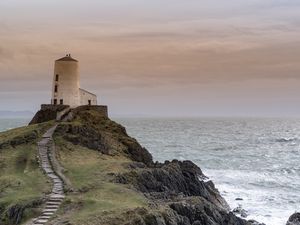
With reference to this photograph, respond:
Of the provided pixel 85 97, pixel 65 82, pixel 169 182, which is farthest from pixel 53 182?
pixel 85 97

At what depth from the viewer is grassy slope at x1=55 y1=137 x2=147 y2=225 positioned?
29.7 meters

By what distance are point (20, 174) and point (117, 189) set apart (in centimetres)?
1009

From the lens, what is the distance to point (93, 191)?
1387 inches

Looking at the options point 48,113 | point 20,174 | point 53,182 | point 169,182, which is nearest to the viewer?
point 53,182

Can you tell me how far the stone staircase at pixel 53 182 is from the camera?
30219 millimetres

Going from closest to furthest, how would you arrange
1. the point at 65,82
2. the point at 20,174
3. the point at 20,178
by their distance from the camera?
1. the point at 20,178
2. the point at 20,174
3. the point at 65,82

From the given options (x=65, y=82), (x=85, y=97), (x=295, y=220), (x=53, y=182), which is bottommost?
(x=295, y=220)

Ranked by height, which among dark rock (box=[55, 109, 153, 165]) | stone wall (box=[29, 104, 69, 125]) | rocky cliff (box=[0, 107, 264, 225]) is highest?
stone wall (box=[29, 104, 69, 125])

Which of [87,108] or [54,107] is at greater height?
[87,108]

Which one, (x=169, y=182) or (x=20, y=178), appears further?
(x=169, y=182)

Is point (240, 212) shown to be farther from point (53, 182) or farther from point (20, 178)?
point (20, 178)

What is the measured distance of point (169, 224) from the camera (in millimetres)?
29562

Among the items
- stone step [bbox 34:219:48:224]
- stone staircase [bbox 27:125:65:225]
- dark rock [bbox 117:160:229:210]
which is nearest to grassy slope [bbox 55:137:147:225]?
stone staircase [bbox 27:125:65:225]

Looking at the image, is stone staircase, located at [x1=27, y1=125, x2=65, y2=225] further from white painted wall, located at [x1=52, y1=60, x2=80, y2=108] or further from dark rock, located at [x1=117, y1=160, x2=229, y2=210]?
white painted wall, located at [x1=52, y1=60, x2=80, y2=108]
